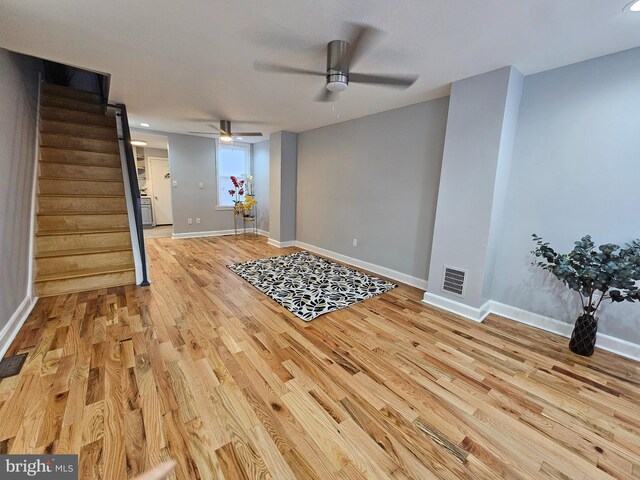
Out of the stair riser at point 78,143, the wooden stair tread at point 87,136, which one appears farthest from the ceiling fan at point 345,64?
the wooden stair tread at point 87,136

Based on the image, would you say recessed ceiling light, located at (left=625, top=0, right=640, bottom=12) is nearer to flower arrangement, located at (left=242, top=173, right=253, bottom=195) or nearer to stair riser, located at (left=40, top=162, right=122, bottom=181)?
stair riser, located at (left=40, top=162, right=122, bottom=181)

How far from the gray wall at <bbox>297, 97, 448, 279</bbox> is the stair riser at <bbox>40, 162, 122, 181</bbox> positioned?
3033 mm

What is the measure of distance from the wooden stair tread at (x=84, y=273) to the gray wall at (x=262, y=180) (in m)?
3.47

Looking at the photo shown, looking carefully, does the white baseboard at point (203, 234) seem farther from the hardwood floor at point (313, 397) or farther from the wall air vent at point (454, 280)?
the wall air vent at point (454, 280)

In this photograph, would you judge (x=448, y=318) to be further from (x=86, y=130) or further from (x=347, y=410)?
(x=86, y=130)

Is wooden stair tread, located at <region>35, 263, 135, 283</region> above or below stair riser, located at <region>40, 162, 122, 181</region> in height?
below

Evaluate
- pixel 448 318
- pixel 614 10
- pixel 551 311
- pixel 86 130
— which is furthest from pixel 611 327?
pixel 86 130

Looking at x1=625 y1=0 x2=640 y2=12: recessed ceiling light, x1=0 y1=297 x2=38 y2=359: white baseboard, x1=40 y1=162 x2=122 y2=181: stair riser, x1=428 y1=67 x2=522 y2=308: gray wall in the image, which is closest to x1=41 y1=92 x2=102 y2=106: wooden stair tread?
x1=40 y1=162 x2=122 y2=181: stair riser

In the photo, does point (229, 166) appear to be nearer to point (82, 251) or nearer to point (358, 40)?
point (82, 251)

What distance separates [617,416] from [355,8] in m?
2.89

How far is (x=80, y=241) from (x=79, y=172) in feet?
3.65

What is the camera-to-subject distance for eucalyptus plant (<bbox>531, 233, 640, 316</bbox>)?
1889 millimetres

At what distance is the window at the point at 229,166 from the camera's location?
245 inches

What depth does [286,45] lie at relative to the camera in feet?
6.61
